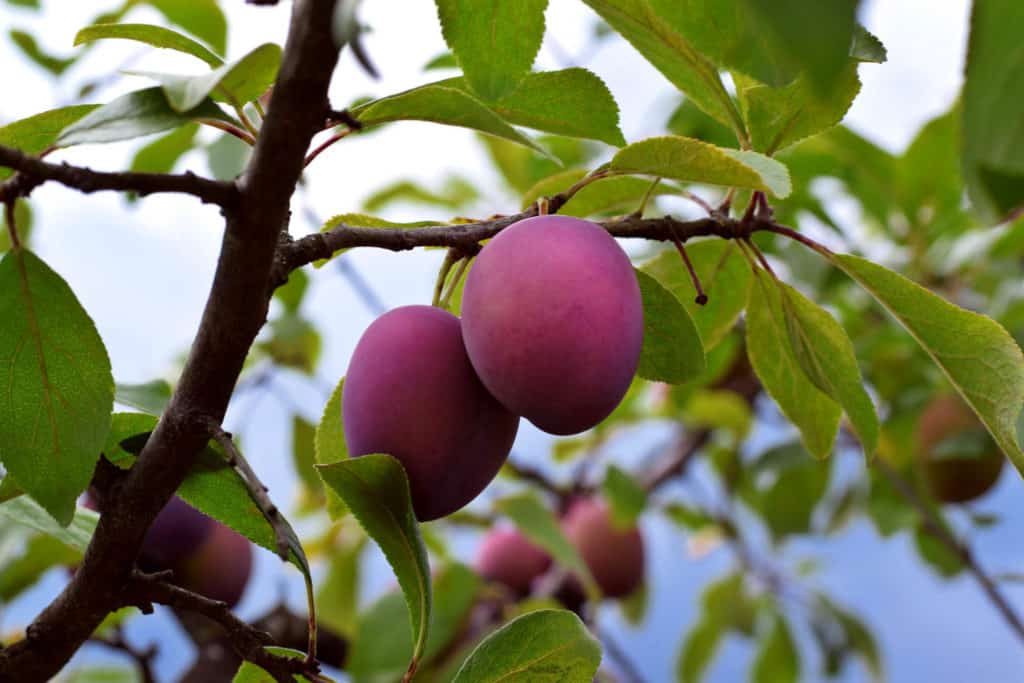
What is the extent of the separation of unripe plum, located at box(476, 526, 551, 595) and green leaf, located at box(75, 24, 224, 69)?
1.05 m

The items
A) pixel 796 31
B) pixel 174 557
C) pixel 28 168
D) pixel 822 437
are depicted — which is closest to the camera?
pixel 796 31

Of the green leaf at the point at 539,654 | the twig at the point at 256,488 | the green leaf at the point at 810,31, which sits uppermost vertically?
the green leaf at the point at 810,31

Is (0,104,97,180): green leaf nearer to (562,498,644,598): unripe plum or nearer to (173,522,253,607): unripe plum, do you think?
(173,522,253,607): unripe plum

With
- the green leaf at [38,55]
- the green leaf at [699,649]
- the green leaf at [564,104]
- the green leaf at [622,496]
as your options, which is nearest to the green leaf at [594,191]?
the green leaf at [564,104]

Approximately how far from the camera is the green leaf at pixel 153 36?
49cm

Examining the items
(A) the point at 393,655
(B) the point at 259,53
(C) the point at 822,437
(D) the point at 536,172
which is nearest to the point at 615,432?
(D) the point at 536,172

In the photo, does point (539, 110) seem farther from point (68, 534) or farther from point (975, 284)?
point (975, 284)

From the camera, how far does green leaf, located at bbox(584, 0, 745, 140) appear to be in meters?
0.50

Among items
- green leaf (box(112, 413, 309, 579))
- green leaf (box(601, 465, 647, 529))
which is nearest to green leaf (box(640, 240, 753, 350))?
green leaf (box(112, 413, 309, 579))

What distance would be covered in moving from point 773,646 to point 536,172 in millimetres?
914

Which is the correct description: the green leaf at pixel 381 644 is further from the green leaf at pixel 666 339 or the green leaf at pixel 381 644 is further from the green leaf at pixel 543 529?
the green leaf at pixel 666 339

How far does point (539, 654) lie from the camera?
509 mm

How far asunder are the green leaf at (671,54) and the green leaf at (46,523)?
14.6 inches

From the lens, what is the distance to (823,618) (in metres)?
1.83
